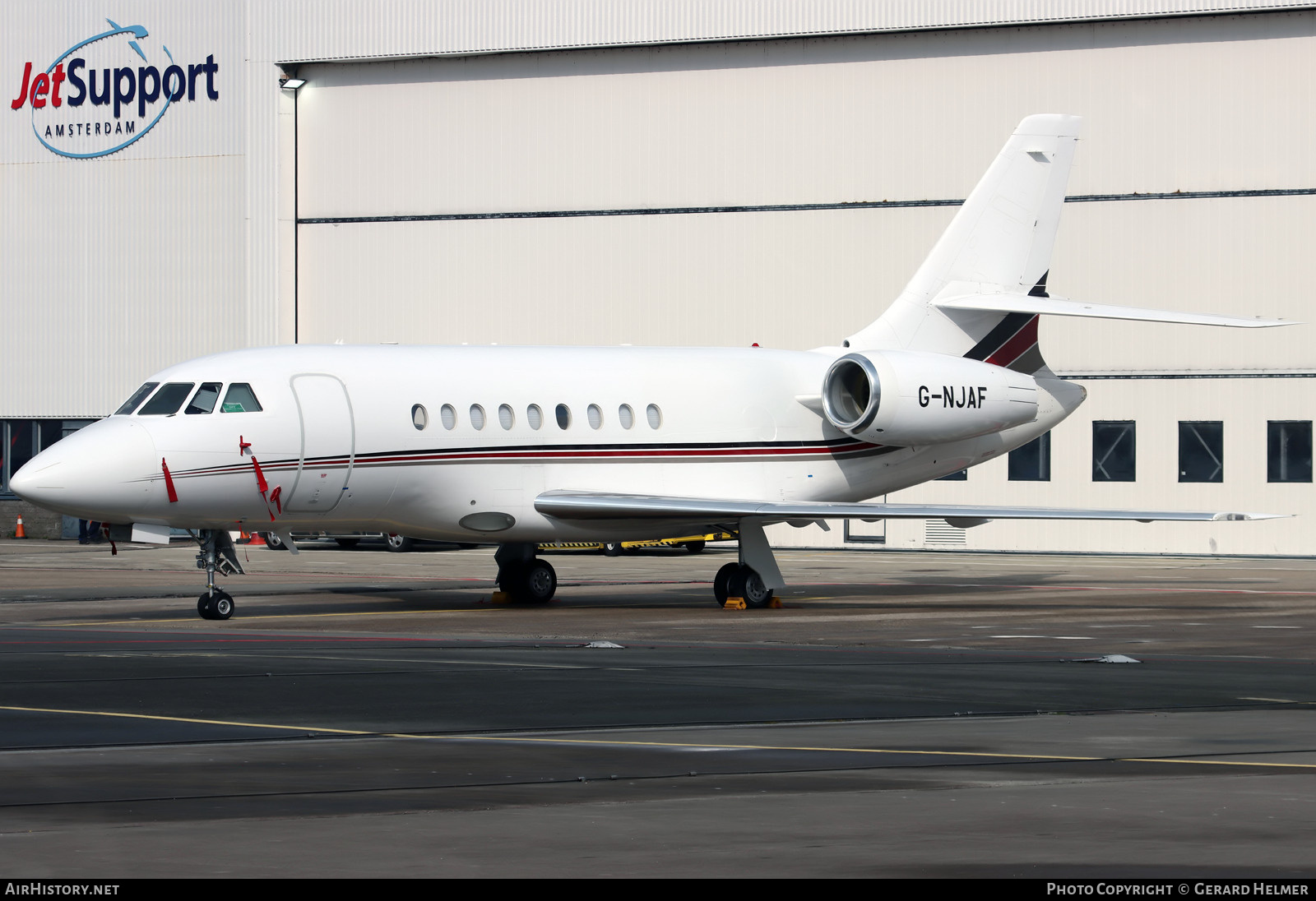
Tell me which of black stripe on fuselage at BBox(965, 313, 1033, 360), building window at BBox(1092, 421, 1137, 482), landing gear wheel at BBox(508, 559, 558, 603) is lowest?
landing gear wheel at BBox(508, 559, 558, 603)

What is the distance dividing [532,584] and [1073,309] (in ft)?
29.4

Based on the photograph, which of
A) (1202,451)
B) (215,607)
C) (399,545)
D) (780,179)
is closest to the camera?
(215,607)

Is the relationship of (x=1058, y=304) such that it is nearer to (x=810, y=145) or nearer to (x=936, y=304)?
(x=936, y=304)

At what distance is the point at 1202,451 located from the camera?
136 feet

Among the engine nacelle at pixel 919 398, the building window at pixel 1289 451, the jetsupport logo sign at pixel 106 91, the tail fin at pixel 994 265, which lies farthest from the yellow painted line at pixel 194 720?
the jetsupport logo sign at pixel 106 91

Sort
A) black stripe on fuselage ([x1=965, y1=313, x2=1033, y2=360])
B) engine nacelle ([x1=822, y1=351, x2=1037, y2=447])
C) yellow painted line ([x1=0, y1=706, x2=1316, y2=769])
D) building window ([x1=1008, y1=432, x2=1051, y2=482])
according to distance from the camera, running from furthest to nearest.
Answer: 1. building window ([x1=1008, y1=432, x2=1051, y2=482])
2. black stripe on fuselage ([x1=965, y1=313, x2=1033, y2=360])
3. engine nacelle ([x1=822, y1=351, x2=1037, y2=447])
4. yellow painted line ([x1=0, y1=706, x2=1316, y2=769])

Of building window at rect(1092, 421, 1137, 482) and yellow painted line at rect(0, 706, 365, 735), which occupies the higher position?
building window at rect(1092, 421, 1137, 482)

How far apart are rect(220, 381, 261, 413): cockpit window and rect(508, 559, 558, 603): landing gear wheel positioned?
552cm

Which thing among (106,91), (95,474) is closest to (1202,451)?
(95,474)

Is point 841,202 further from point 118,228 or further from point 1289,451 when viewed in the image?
point 118,228

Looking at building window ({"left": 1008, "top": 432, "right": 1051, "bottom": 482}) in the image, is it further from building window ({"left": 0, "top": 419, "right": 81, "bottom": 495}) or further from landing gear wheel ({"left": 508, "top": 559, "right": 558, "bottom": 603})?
building window ({"left": 0, "top": 419, "right": 81, "bottom": 495})

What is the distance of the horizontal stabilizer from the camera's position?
84.1ft

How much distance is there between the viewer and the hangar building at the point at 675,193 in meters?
41.3

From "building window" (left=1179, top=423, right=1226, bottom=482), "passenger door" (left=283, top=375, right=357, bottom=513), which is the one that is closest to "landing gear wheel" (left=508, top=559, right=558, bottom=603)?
"passenger door" (left=283, top=375, right=357, bottom=513)
